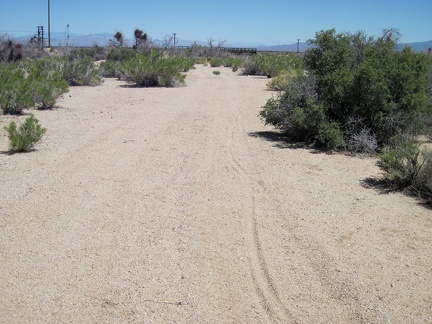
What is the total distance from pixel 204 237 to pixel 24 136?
6.17 metres

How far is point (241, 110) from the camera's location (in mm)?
18438

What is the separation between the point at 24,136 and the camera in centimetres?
1076

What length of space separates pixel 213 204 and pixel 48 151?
496cm

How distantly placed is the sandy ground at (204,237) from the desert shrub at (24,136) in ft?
0.85

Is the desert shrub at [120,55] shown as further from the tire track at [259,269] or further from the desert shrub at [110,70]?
the tire track at [259,269]

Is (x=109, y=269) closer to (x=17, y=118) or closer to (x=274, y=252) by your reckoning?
(x=274, y=252)

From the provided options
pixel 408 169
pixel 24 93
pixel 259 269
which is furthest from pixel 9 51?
pixel 259 269

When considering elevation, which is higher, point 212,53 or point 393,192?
point 212,53

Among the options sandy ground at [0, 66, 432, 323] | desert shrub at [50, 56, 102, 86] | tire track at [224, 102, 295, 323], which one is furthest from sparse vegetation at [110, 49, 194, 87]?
tire track at [224, 102, 295, 323]

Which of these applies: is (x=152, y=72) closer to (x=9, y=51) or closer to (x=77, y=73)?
(x=77, y=73)

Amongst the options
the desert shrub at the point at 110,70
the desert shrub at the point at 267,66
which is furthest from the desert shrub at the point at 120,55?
the desert shrub at the point at 267,66

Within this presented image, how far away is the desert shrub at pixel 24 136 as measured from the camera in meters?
10.5

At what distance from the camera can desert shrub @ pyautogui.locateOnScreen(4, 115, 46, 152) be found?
1054 centimetres

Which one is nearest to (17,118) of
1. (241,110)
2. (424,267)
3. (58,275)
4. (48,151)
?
(48,151)
